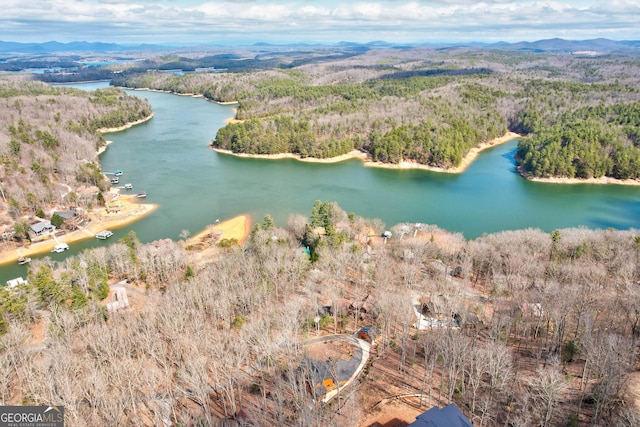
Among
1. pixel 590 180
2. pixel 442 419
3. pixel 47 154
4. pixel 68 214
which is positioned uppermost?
pixel 47 154

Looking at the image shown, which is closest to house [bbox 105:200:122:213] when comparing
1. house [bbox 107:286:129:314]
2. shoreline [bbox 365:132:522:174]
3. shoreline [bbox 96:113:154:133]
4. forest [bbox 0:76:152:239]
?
forest [bbox 0:76:152:239]

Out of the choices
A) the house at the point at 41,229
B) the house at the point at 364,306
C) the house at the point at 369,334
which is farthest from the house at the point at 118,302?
the house at the point at 41,229

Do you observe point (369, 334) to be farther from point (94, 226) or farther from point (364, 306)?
point (94, 226)

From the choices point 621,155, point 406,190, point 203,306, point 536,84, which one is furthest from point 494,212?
point 536,84

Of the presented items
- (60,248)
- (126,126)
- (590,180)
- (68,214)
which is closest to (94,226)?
(68,214)

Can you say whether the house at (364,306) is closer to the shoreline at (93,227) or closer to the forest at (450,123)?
the shoreline at (93,227)

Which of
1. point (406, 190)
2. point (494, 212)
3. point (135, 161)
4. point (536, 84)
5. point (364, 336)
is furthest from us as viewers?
point (536, 84)

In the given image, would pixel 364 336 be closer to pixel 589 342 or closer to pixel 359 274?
pixel 359 274

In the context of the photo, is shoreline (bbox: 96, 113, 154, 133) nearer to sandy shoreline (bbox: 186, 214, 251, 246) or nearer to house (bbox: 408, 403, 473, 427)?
sandy shoreline (bbox: 186, 214, 251, 246)
